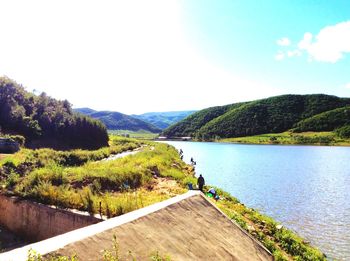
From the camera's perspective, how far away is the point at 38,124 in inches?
2547

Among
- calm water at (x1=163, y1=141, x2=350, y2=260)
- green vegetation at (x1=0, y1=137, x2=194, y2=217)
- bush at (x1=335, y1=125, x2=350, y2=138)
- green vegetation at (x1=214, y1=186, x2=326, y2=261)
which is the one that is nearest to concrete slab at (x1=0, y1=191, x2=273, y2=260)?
green vegetation at (x1=0, y1=137, x2=194, y2=217)

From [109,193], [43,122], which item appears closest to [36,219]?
[109,193]

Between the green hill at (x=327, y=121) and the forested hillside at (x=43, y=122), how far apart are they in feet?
465

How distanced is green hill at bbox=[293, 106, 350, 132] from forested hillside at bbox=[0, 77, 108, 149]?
142 m

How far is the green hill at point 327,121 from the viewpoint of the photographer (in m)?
178

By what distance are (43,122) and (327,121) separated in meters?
165

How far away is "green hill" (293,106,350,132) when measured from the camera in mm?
177875

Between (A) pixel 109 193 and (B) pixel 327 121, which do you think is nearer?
(A) pixel 109 193

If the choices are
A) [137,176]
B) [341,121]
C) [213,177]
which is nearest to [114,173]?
[137,176]

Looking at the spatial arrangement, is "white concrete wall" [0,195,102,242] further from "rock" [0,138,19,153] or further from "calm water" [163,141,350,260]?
"rock" [0,138,19,153]

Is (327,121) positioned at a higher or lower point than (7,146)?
higher

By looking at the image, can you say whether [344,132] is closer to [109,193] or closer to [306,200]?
[306,200]

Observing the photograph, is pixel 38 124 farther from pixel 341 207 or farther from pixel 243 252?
pixel 243 252

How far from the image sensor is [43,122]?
66.0 m
